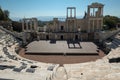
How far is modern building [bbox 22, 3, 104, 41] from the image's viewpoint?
3862 centimetres

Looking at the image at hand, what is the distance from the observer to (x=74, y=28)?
4019 cm

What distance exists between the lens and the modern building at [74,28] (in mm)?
38625

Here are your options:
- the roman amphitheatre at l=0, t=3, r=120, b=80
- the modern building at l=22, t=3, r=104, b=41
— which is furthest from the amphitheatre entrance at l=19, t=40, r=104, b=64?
the modern building at l=22, t=3, r=104, b=41

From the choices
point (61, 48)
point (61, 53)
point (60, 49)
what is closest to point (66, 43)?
point (61, 48)

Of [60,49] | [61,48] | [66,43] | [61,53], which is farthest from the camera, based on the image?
[66,43]

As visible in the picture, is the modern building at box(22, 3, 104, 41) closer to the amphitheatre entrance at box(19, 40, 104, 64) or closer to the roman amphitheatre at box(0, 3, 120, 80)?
the roman amphitheatre at box(0, 3, 120, 80)

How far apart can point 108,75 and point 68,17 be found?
28.0 meters

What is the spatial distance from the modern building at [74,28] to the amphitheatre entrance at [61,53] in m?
5.72

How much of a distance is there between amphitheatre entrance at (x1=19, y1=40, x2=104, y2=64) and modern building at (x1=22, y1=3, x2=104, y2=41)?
225 inches

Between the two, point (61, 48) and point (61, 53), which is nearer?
point (61, 53)

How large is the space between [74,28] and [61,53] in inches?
538

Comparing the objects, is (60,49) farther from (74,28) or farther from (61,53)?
(74,28)

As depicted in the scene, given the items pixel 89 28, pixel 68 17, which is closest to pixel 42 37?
pixel 68 17

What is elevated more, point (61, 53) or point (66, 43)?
point (66, 43)
